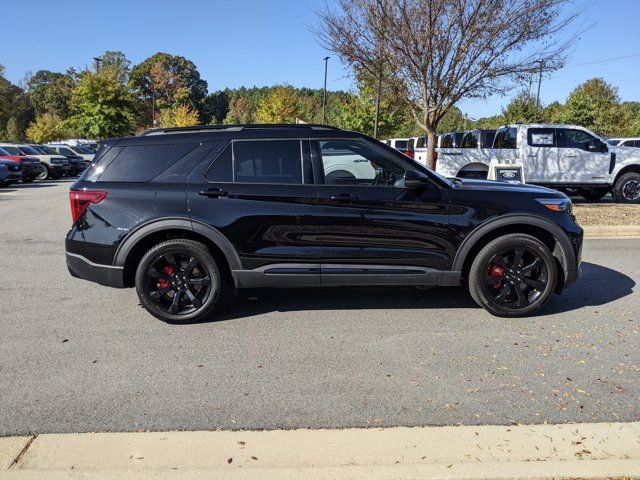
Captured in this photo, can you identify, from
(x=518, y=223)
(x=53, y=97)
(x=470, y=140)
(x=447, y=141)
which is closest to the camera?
(x=518, y=223)

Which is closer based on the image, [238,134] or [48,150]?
[238,134]

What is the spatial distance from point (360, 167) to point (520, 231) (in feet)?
5.55

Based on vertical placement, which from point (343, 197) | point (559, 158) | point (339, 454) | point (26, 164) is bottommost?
point (339, 454)

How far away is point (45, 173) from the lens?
1034 inches

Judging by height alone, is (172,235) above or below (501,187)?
below

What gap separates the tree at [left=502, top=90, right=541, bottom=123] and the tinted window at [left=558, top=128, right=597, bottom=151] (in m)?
27.3

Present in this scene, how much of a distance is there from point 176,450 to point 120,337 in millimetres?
2049

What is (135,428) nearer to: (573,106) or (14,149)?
(14,149)

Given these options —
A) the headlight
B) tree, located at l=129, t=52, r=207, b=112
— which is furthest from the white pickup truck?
tree, located at l=129, t=52, r=207, b=112

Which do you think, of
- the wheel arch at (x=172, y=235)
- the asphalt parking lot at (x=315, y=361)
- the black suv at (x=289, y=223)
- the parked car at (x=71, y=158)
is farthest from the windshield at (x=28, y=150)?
the wheel arch at (x=172, y=235)

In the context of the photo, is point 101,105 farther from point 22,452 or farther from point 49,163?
point 22,452

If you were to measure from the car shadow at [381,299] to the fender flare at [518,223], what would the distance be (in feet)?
1.99

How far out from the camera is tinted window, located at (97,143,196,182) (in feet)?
16.4

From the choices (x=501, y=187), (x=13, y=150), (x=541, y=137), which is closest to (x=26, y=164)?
(x=13, y=150)
